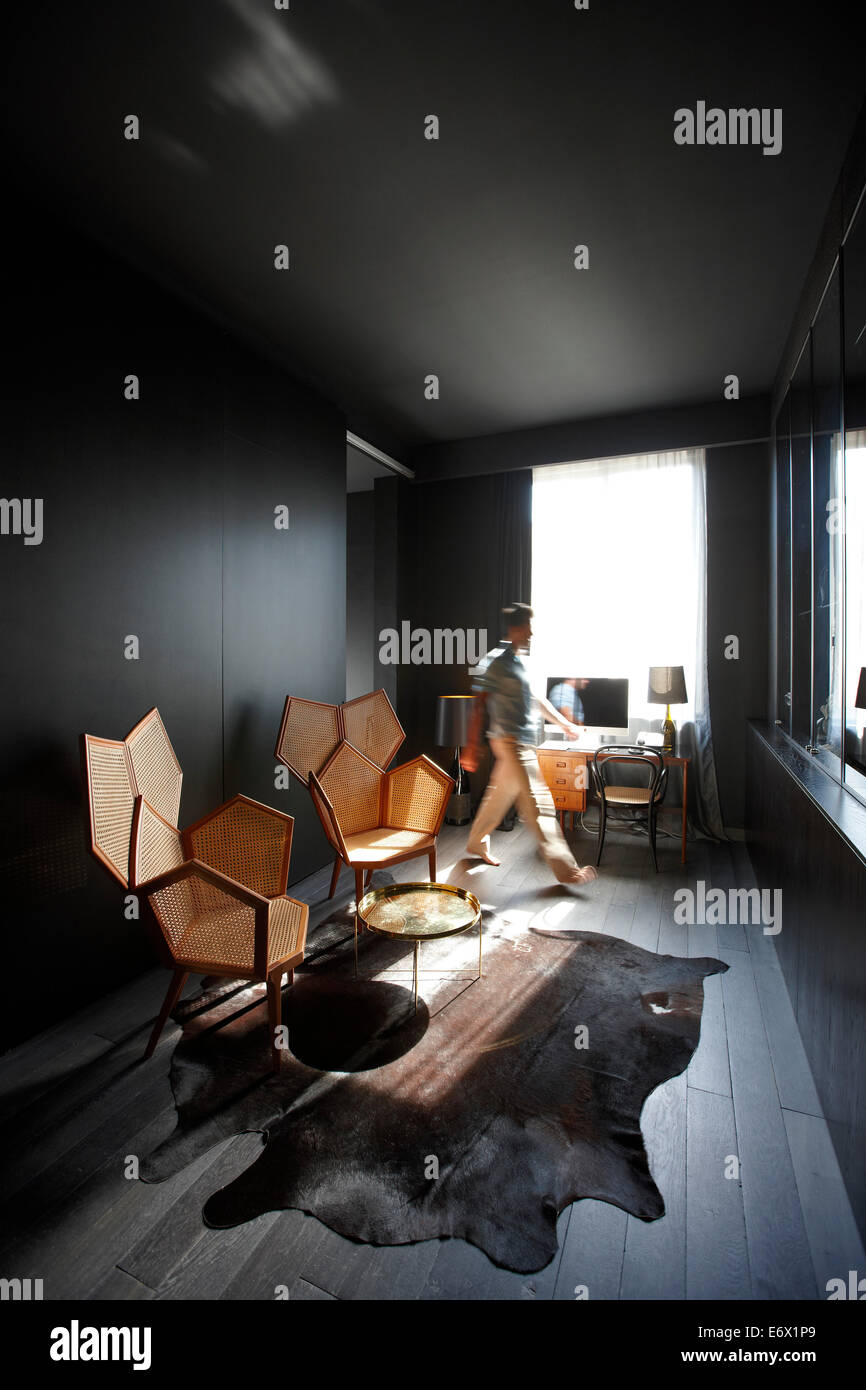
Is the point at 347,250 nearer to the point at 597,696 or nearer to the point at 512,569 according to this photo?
the point at 512,569

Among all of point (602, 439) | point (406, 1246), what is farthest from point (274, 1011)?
point (602, 439)

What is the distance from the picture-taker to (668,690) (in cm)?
521

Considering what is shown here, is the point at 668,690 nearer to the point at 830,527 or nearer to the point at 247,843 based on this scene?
the point at 830,527

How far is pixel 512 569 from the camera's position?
6250 millimetres

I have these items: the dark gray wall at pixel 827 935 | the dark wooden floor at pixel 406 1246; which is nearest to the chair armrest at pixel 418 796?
the dark wooden floor at pixel 406 1246

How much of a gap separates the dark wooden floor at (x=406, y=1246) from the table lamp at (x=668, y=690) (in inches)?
103

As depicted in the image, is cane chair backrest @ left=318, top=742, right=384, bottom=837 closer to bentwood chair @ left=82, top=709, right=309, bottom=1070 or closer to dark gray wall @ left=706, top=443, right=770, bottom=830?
bentwood chair @ left=82, top=709, right=309, bottom=1070

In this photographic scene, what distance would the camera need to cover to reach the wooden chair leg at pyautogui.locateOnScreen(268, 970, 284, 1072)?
95.7 inches

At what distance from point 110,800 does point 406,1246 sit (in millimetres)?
1833

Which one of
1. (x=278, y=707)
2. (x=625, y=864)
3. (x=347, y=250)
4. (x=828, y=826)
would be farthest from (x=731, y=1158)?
(x=347, y=250)

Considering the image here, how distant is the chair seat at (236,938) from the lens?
240cm

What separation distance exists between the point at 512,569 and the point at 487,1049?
14.9 ft

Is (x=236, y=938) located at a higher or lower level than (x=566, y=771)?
lower

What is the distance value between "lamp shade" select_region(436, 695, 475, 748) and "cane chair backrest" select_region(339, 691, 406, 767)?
0.96 metres
